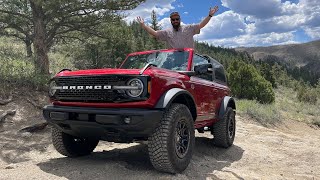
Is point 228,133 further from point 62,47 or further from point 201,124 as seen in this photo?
point 62,47

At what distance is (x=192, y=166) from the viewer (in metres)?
5.27

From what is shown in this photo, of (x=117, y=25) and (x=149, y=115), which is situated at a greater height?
(x=117, y=25)

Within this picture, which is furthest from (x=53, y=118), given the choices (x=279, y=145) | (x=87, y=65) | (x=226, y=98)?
(x=87, y=65)

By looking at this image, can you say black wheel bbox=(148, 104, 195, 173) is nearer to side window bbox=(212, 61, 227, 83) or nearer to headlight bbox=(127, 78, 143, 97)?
headlight bbox=(127, 78, 143, 97)

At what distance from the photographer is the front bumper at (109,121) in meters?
4.13

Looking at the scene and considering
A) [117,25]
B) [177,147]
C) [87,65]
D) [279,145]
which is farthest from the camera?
[87,65]

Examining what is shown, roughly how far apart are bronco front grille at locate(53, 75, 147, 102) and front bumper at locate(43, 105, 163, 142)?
0.14 meters

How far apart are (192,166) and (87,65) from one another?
21169 millimetres

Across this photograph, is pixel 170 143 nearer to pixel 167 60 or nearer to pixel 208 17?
pixel 167 60

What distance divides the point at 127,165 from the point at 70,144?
3.76 ft

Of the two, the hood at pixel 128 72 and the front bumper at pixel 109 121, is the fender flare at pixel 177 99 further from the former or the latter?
the hood at pixel 128 72

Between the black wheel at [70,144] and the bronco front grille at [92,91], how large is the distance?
0.79 metres

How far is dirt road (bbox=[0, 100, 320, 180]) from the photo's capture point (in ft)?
15.1

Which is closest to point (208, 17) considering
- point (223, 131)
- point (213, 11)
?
point (213, 11)
